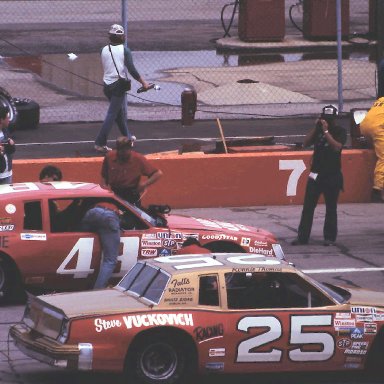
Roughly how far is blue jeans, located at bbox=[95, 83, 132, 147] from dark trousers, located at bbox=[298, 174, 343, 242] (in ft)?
14.2

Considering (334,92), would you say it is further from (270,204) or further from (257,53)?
(270,204)

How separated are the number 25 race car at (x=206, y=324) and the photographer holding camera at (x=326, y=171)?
533 cm

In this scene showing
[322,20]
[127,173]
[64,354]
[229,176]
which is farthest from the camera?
[322,20]

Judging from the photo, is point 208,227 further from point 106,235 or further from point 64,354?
point 64,354

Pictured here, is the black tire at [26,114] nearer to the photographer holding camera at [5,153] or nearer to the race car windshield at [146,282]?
the photographer holding camera at [5,153]

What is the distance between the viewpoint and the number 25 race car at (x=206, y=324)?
1050 cm

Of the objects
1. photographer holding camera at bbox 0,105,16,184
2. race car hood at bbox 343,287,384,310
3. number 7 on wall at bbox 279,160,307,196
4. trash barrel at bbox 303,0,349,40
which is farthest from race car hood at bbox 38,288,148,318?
trash barrel at bbox 303,0,349,40

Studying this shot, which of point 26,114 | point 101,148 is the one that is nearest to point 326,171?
point 101,148

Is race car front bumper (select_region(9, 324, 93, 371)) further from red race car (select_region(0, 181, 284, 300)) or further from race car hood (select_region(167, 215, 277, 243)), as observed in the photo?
race car hood (select_region(167, 215, 277, 243))

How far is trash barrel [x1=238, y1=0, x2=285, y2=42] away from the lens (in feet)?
103

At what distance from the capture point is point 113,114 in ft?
66.1

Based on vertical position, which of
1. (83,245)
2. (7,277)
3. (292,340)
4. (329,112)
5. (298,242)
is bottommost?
(298,242)

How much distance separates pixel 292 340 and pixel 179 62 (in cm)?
1917

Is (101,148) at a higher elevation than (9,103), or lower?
lower
